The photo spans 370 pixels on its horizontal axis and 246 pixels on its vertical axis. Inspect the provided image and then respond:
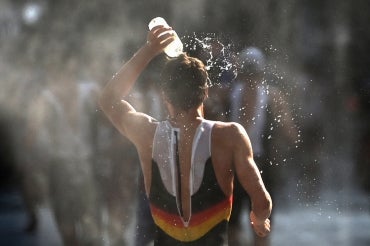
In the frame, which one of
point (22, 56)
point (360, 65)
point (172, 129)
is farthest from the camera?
point (360, 65)

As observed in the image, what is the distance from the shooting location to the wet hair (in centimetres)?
262

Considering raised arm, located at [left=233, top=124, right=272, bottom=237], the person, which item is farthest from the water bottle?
raised arm, located at [left=233, top=124, right=272, bottom=237]

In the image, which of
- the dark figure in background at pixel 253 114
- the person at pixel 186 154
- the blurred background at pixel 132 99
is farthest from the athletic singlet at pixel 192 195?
the dark figure in background at pixel 253 114

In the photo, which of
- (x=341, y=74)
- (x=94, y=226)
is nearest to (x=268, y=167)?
(x=94, y=226)

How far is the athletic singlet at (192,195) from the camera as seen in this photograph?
2635 millimetres

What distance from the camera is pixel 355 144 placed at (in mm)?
7121

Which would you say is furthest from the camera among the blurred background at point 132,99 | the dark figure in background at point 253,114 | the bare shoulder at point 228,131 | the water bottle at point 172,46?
the blurred background at point 132,99

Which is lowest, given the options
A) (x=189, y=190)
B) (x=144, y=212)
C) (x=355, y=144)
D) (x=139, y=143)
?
(x=355, y=144)

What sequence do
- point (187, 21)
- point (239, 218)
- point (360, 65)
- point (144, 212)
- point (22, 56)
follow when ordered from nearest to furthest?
point (144, 212), point (239, 218), point (22, 56), point (187, 21), point (360, 65)

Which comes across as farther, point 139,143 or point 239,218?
point 239,218

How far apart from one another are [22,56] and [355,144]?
353 centimetres

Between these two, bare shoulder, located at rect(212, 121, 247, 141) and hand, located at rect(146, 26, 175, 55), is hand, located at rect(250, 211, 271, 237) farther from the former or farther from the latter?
hand, located at rect(146, 26, 175, 55)

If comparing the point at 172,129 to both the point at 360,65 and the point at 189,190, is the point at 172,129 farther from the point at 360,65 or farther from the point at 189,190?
the point at 360,65

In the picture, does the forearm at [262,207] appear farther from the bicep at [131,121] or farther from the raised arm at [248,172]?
the bicep at [131,121]
